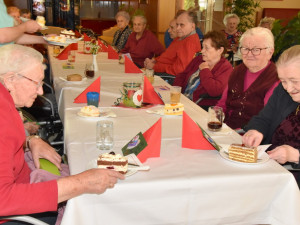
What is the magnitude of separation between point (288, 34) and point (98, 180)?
11.9 ft

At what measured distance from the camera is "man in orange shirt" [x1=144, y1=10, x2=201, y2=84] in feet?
14.0

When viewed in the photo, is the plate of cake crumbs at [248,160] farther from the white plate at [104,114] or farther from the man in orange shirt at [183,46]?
the man in orange shirt at [183,46]

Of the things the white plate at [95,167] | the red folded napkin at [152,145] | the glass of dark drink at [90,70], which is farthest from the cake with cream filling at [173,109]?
the glass of dark drink at [90,70]

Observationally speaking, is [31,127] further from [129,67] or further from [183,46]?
[183,46]

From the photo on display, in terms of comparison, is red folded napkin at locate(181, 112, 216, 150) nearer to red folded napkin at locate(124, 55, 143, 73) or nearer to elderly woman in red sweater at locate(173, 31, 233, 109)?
elderly woman in red sweater at locate(173, 31, 233, 109)

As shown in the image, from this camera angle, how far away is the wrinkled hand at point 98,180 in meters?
1.27

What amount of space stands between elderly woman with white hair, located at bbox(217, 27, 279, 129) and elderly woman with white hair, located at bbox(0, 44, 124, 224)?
1.54 metres

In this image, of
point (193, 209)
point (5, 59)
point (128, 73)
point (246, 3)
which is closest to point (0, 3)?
point (128, 73)

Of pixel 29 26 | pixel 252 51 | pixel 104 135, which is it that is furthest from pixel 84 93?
pixel 252 51

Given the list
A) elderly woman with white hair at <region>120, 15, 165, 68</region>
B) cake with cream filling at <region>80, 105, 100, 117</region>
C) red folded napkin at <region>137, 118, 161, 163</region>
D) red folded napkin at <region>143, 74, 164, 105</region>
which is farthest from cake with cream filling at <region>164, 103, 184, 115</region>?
elderly woman with white hair at <region>120, 15, 165, 68</region>

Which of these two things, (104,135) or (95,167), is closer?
(95,167)

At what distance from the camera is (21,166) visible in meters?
1.53

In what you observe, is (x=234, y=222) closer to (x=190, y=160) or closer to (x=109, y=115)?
(x=190, y=160)

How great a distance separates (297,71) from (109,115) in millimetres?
1039
